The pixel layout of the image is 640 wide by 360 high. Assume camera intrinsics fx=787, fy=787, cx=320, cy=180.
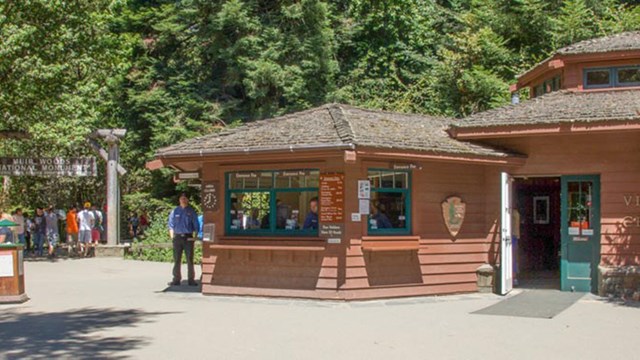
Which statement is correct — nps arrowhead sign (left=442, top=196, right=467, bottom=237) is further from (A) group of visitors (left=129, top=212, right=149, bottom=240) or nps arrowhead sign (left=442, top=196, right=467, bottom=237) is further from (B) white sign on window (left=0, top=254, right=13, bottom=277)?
(A) group of visitors (left=129, top=212, right=149, bottom=240)

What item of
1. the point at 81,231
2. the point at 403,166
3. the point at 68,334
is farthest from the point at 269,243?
the point at 81,231

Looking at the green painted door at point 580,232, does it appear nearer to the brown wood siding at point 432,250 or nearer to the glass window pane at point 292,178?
the brown wood siding at point 432,250

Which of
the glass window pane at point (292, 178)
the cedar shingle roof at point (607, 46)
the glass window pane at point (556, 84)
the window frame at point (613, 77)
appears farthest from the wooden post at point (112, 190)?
the window frame at point (613, 77)

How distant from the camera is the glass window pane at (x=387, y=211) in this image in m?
14.5

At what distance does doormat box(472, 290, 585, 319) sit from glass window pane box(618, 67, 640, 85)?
210 inches

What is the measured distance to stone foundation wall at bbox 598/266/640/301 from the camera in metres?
14.6

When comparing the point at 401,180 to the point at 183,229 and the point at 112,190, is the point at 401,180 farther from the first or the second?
the point at 112,190

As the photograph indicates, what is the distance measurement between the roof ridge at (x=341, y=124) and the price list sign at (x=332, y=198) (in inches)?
29.7

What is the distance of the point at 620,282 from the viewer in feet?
48.4

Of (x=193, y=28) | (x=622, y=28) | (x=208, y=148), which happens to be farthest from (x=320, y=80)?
(x=208, y=148)

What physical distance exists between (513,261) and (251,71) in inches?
580

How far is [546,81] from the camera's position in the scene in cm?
2012

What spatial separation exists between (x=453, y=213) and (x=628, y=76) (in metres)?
5.75

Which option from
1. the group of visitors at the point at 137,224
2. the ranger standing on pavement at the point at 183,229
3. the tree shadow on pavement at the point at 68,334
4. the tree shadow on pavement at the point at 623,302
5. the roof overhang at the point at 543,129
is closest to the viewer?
the tree shadow on pavement at the point at 68,334
